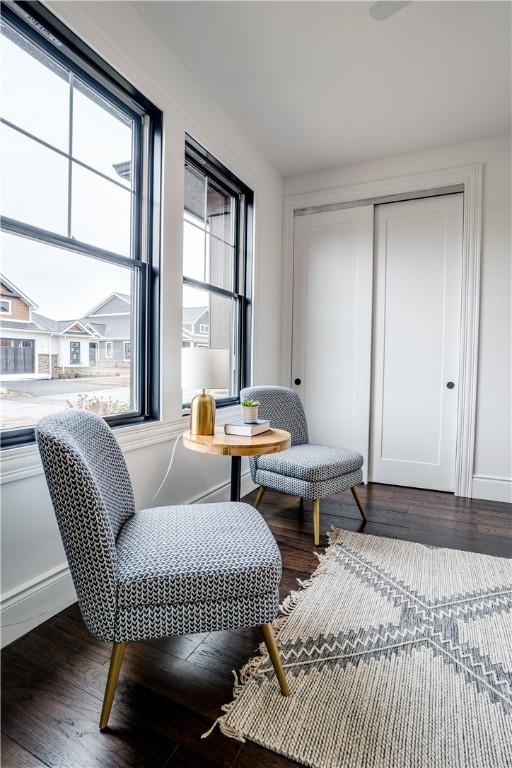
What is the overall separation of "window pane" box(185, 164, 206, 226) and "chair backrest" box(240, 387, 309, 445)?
1.19 m

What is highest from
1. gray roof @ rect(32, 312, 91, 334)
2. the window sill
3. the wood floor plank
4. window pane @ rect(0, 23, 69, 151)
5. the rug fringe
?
window pane @ rect(0, 23, 69, 151)

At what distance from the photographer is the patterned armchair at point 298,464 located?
91.7 inches

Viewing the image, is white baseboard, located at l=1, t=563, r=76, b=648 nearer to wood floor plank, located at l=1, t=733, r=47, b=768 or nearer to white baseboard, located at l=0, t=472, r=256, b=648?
white baseboard, located at l=0, t=472, r=256, b=648

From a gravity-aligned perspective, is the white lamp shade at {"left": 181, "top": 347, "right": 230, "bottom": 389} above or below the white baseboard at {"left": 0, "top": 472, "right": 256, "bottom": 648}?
above

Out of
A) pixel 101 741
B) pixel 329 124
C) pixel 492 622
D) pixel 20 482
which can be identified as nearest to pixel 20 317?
pixel 20 482

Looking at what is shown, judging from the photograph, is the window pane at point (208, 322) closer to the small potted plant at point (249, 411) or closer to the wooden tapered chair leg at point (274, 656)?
the small potted plant at point (249, 411)

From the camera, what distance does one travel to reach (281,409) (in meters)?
2.79

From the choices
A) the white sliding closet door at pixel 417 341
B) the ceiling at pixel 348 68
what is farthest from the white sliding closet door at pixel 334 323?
the ceiling at pixel 348 68

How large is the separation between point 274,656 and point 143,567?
0.49 meters

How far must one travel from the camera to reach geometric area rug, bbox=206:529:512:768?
3.57 ft

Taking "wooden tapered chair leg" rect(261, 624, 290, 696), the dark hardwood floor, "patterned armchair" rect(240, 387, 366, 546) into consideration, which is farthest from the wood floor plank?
"patterned armchair" rect(240, 387, 366, 546)

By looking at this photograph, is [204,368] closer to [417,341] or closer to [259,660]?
[259,660]

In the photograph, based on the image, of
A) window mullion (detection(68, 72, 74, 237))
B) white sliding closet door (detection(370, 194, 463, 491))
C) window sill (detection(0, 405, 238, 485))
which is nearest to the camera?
window sill (detection(0, 405, 238, 485))

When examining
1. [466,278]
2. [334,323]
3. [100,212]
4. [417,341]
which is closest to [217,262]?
[100,212]
